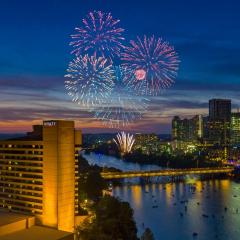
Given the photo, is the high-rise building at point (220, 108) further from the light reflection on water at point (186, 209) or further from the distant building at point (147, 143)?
the light reflection on water at point (186, 209)

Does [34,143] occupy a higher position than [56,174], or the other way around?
[34,143]

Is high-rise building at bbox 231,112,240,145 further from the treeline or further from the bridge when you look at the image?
the bridge

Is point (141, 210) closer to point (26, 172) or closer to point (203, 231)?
point (203, 231)

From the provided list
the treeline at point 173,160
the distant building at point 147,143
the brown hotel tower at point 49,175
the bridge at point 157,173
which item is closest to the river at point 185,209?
the bridge at point 157,173

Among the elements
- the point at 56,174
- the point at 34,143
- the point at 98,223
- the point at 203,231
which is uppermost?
the point at 34,143

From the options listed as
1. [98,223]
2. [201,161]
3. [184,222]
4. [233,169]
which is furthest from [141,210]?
[201,161]

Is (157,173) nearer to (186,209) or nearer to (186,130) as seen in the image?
(186,209)
